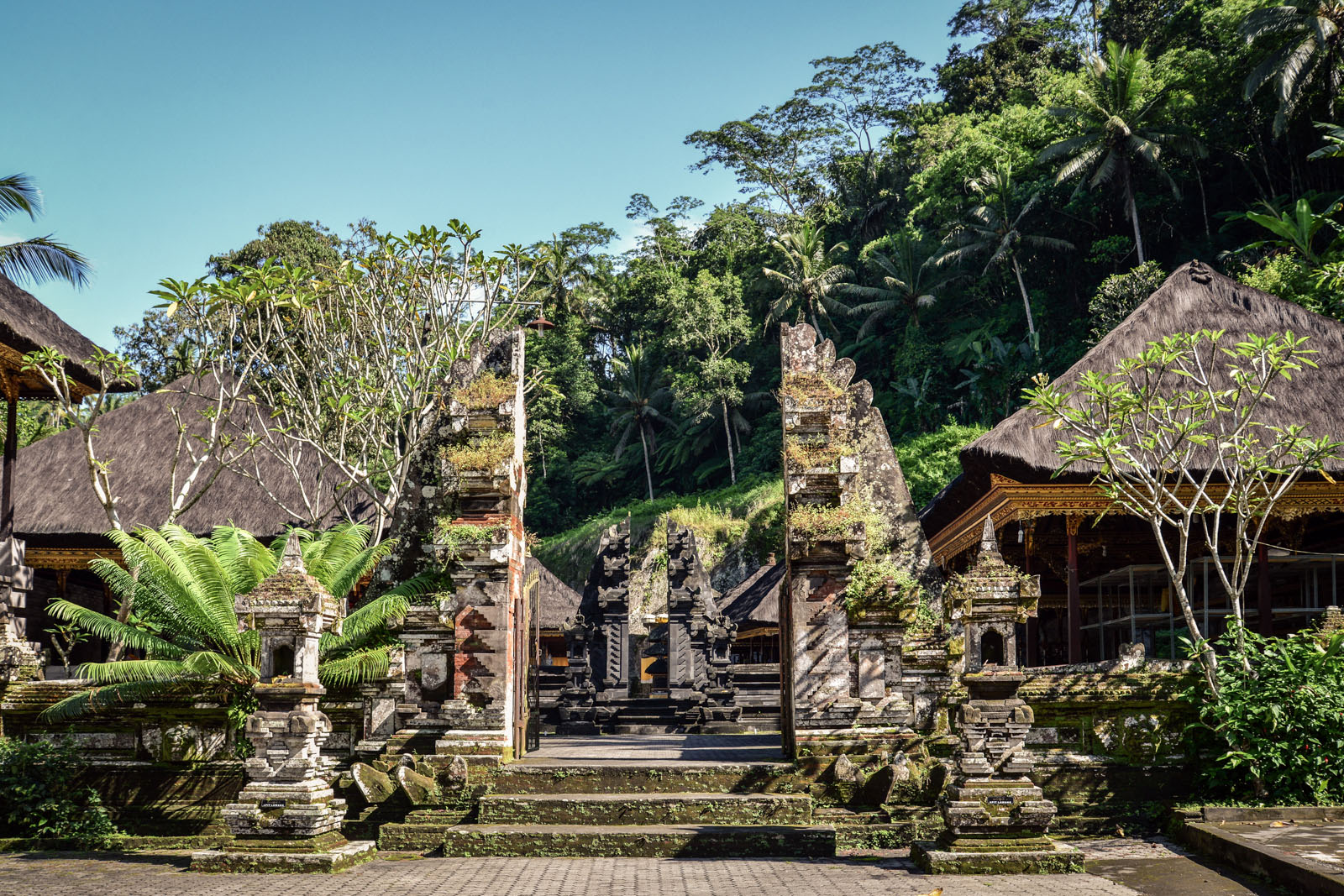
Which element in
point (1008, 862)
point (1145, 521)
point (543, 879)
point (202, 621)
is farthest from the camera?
point (1145, 521)

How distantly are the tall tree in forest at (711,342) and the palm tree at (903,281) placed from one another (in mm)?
5938

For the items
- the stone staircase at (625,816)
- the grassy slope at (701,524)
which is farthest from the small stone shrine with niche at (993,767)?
the grassy slope at (701,524)

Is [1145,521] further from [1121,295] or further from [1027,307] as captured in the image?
[1027,307]

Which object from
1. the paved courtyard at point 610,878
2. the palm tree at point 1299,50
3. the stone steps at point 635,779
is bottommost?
the paved courtyard at point 610,878

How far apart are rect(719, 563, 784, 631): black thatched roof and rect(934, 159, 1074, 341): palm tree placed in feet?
46.8

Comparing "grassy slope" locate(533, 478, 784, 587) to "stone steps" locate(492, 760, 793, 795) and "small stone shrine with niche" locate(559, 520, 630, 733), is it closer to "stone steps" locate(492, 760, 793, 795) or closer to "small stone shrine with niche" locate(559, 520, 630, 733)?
"small stone shrine with niche" locate(559, 520, 630, 733)

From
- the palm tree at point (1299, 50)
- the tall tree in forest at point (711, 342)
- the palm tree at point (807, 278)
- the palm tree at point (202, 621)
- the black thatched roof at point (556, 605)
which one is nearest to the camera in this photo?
the palm tree at point (202, 621)

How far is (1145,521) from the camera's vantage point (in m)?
15.8

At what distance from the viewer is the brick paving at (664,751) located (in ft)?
32.7

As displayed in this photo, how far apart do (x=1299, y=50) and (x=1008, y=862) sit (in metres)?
29.1

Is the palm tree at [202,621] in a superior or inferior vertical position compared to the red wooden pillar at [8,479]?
inferior

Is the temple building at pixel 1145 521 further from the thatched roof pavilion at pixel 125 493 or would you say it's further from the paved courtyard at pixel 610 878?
the thatched roof pavilion at pixel 125 493

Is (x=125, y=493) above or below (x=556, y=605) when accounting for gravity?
above

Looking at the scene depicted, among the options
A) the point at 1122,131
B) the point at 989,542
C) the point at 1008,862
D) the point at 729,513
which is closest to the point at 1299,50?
the point at 1122,131
